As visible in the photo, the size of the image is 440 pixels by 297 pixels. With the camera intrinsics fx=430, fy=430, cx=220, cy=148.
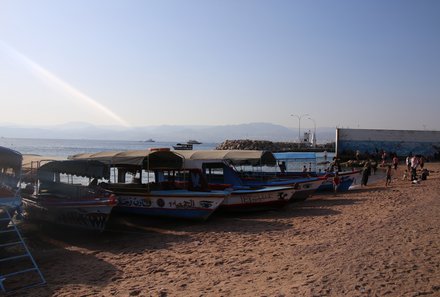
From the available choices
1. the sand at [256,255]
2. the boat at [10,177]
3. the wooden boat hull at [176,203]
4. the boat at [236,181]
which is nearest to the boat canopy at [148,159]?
A: the wooden boat hull at [176,203]

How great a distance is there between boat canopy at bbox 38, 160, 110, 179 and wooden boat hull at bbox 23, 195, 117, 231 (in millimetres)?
1286

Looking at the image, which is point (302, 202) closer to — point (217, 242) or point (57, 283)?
point (217, 242)

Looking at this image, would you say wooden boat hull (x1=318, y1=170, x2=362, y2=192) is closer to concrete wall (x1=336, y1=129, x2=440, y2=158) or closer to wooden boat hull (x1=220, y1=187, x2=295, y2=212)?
wooden boat hull (x1=220, y1=187, x2=295, y2=212)

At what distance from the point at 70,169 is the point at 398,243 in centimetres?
1213

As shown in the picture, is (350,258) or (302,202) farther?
(302,202)

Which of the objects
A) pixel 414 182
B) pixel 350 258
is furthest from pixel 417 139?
pixel 350 258

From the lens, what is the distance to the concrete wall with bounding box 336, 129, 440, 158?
56.1 m

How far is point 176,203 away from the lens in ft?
53.0

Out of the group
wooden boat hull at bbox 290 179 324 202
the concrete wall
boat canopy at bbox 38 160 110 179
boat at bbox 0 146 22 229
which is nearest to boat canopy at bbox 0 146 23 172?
boat at bbox 0 146 22 229

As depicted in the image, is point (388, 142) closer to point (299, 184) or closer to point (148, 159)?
point (299, 184)

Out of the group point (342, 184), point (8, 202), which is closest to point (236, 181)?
point (342, 184)

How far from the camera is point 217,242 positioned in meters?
12.3

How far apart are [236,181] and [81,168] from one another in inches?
304

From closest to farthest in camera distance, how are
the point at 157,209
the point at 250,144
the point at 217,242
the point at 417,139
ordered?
the point at 217,242, the point at 157,209, the point at 417,139, the point at 250,144
